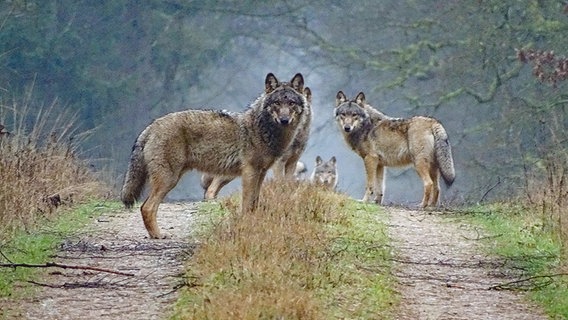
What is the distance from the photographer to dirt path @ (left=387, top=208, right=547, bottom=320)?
8.34 m

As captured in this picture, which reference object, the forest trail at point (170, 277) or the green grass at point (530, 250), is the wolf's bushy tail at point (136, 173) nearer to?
the forest trail at point (170, 277)

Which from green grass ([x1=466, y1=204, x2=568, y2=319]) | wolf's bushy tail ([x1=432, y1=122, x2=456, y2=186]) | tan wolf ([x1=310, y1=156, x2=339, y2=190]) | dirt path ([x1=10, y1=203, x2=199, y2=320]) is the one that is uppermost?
wolf's bushy tail ([x1=432, y1=122, x2=456, y2=186])

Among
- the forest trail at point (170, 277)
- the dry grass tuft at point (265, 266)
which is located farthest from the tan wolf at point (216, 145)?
the forest trail at point (170, 277)

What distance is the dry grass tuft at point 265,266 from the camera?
22.9 feet

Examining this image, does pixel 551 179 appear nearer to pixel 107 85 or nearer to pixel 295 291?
pixel 295 291

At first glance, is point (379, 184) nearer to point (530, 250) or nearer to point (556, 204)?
point (556, 204)

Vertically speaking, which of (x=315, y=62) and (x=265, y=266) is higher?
(x=315, y=62)

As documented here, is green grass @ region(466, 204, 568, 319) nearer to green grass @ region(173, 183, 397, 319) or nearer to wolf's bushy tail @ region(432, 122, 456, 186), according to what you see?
wolf's bushy tail @ region(432, 122, 456, 186)

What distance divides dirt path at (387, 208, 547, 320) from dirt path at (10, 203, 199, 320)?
74.8 inches

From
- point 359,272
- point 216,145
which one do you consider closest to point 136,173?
point 216,145

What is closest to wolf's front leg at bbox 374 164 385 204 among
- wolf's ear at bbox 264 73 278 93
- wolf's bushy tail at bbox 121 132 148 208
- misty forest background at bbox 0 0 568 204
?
wolf's ear at bbox 264 73 278 93

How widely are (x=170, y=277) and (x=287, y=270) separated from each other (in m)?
1.19

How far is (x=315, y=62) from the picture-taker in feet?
124

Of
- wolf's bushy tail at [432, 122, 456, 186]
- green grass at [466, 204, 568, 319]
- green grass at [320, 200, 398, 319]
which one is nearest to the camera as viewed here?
green grass at [320, 200, 398, 319]
